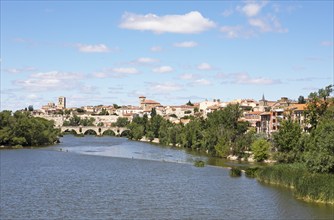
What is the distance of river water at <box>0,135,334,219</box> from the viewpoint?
1359 inches

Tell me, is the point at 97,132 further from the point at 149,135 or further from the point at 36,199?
the point at 36,199

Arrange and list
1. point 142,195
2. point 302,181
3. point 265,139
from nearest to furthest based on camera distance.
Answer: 1. point 302,181
2. point 142,195
3. point 265,139

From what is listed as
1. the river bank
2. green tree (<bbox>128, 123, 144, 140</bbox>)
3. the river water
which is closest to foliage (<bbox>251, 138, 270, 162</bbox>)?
the river water

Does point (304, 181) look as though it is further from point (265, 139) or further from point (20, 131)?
point (20, 131)

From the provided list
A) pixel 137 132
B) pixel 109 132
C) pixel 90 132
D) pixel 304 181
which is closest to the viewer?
pixel 304 181

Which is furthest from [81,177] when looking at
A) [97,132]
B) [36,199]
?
[97,132]

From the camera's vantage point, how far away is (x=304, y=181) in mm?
38750

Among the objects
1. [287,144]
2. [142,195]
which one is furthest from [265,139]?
[142,195]

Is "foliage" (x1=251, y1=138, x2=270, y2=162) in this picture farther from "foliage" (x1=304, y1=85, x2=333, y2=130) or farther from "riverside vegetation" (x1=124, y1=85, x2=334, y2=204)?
"foliage" (x1=304, y1=85, x2=333, y2=130)

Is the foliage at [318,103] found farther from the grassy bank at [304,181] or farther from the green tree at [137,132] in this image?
the green tree at [137,132]

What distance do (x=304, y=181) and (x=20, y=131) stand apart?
245 feet

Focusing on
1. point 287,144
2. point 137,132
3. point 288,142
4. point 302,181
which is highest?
point 137,132

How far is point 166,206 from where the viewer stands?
1458 inches

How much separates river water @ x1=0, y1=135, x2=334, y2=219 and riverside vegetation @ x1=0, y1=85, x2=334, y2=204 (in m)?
1.59
